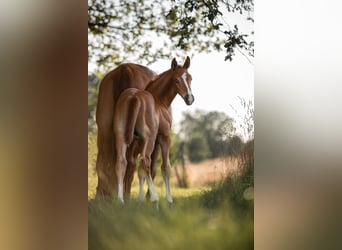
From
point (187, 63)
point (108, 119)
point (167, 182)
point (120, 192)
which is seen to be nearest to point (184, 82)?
point (187, 63)

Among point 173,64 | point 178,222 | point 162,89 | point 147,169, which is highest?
point 173,64

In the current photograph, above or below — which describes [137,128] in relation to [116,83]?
below

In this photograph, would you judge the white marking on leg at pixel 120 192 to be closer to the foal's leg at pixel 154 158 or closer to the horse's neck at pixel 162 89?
the foal's leg at pixel 154 158

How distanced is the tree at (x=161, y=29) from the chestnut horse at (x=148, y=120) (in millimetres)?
157

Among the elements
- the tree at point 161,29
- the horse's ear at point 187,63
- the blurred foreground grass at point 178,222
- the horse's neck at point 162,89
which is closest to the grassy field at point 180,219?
the blurred foreground grass at point 178,222

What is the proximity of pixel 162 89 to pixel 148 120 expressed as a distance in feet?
0.71

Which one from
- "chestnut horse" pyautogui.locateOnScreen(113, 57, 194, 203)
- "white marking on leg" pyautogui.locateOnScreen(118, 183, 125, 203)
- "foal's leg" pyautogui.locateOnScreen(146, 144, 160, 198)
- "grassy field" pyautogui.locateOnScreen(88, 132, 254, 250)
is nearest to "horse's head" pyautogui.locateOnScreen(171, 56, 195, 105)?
"chestnut horse" pyautogui.locateOnScreen(113, 57, 194, 203)

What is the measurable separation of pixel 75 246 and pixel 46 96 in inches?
35.4

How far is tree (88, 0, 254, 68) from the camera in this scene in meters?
3.48

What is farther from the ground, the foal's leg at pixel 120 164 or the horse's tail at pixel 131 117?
the horse's tail at pixel 131 117

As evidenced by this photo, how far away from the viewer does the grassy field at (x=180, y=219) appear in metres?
3.49

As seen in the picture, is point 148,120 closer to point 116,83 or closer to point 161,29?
point 116,83

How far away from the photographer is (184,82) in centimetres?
365

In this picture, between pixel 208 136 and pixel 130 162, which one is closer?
pixel 130 162
